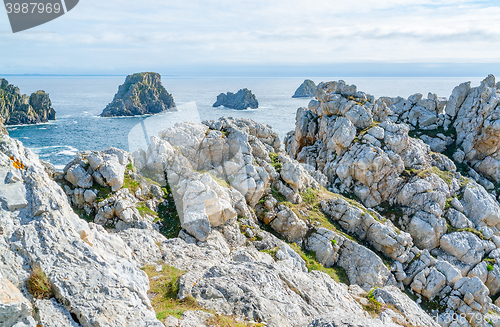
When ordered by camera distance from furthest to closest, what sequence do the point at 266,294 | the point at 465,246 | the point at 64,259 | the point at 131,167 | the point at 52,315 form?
the point at 465,246 < the point at 131,167 < the point at 266,294 < the point at 64,259 < the point at 52,315

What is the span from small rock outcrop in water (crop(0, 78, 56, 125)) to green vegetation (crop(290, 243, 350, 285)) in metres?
117

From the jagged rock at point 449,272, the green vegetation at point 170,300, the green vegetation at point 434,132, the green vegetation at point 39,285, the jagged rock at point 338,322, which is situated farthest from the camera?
the green vegetation at point 434,132

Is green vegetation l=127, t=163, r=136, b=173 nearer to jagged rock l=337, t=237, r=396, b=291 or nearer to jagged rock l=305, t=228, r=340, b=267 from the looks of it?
jagged rock l=305, t=228, r=340, b=267

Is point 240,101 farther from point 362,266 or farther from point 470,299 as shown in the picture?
point 470,299

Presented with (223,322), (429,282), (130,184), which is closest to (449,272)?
(429,282)

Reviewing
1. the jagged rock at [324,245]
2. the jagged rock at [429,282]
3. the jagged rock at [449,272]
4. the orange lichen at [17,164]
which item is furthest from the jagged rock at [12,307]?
the jagged rock at [449,272]

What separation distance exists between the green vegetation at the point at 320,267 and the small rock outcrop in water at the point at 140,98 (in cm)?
11824

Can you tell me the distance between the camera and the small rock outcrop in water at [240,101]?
142 meters

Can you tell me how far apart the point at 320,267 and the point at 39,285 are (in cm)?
1998

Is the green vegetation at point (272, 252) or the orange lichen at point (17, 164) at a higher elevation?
the orange lichen at point (17, 164)

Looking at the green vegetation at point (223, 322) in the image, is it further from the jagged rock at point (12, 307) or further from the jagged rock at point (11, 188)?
the jagged rock at point (11, 188)

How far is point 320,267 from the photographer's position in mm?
24469

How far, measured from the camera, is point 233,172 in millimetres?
27656

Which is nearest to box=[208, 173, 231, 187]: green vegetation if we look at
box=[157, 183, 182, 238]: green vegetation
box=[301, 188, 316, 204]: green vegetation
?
box=[157, 183, 182, 238]: green vegetation
